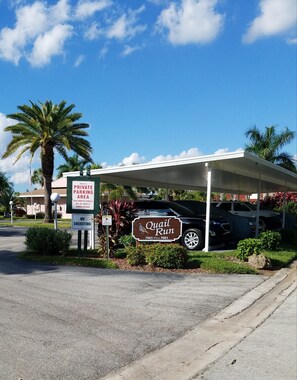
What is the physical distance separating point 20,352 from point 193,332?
234 cm

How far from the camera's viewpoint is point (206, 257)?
1195 cm

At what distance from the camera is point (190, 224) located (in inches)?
557

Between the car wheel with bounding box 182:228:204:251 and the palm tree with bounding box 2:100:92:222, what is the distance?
58.2 feet

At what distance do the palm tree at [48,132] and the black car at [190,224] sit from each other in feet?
54.5

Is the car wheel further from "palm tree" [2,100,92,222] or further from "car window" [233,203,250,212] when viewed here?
"palm tree" [2,100,92,222]

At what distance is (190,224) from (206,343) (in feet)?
28.6

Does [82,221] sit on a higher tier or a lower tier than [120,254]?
higher

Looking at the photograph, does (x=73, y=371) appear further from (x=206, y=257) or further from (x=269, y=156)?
(x=269, y=156)

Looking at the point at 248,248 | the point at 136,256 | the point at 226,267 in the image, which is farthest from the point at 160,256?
the point at 248,248

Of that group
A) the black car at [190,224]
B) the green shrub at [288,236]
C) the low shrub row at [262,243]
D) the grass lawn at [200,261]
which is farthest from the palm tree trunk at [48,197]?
the grass lawn at [200,261]

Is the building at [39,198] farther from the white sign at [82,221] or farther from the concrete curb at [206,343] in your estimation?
the concrete curb at [206,343]

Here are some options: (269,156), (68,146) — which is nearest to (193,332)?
(68,146)

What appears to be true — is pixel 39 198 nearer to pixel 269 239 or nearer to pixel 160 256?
pixel 269 239

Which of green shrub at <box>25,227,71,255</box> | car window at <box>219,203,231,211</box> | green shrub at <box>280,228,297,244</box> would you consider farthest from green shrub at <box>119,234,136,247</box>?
car window at <box>219,203,231,211</box>
